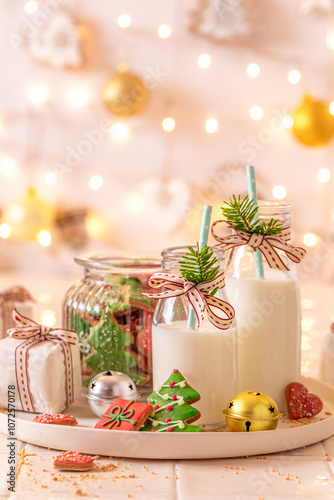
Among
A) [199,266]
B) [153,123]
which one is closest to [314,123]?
[153,123]

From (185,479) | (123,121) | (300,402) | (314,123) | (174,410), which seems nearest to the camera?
(185,479)

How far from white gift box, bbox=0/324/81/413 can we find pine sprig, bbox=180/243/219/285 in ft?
0.71

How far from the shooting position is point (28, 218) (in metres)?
3.03

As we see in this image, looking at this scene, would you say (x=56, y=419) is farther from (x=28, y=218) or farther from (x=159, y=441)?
(x=28, y=218)

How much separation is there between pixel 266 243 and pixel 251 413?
252 millimetres

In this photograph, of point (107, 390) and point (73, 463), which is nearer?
point (73, 463)

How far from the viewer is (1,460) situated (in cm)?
87

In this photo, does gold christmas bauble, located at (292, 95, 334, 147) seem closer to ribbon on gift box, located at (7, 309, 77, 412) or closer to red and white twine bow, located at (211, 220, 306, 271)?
red and white twine bow, located at (211, 220, 306, 271)

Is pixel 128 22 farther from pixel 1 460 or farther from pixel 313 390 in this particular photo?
pixel 1 460

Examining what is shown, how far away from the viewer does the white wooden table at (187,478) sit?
78 centimetres

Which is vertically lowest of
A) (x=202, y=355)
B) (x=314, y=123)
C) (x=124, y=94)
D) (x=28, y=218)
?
(x=202, y=355)

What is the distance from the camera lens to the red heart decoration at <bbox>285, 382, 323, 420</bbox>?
1.04 metres

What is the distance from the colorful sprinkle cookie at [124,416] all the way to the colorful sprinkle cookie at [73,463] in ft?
0.23

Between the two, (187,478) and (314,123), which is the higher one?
(314,123)
